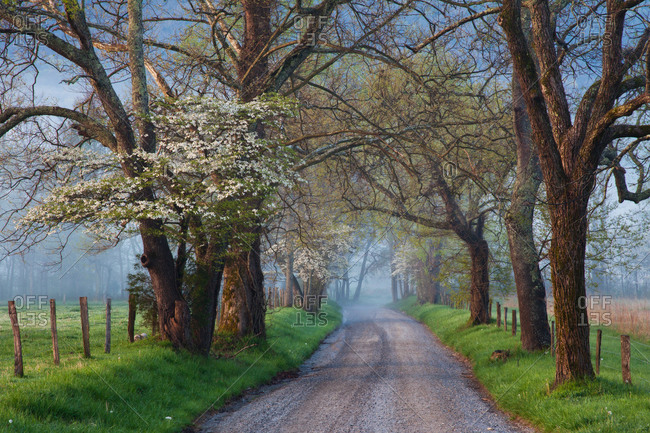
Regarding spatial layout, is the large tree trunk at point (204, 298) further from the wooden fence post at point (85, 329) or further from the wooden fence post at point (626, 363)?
the wooden fence post at point (626, 363)

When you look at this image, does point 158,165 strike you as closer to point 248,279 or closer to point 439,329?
point 248,279

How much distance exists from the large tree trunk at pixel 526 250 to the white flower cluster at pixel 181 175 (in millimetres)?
7202

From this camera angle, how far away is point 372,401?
9.80 m

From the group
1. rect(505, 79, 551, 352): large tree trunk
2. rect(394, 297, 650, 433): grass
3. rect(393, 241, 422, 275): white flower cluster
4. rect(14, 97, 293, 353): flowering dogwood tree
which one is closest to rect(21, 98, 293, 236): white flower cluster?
rect(14, 97, 293, 353): flowering dogwood tree

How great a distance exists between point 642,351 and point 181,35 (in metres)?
18.7

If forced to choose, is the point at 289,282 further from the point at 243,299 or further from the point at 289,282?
the point at 243,299

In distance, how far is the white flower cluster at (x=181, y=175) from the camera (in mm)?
9883

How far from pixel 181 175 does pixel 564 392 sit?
366 inches

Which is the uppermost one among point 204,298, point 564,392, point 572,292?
point 572,292

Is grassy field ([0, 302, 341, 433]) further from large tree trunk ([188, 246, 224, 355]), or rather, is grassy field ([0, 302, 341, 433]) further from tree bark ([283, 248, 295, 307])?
tree bark ([283, 248, 295, 307])

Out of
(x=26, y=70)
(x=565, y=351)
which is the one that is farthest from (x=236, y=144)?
(x=565, y=351)

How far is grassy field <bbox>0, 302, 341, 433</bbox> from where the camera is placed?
6.74m

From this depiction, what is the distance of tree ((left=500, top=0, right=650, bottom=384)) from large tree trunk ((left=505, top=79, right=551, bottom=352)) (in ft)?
15.4

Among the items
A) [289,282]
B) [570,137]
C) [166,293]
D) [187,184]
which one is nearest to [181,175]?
[187,184]
